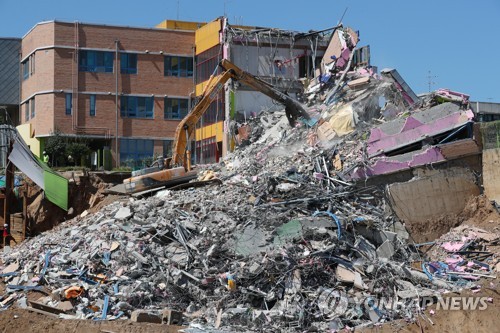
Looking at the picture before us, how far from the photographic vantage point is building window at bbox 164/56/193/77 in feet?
119

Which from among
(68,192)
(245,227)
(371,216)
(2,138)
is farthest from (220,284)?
(2,138)

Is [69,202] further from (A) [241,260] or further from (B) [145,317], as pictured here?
→ (B) [145,317]

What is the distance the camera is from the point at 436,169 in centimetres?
1836

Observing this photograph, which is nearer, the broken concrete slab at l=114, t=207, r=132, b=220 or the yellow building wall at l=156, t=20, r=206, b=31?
the broken concrete slab at l=114, t=207, r=132, b=220

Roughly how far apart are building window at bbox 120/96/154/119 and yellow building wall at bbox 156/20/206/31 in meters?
4.85

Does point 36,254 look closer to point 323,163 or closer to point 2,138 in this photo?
point 323,163

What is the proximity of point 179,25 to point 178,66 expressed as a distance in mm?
3570

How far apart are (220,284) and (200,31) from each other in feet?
76.5

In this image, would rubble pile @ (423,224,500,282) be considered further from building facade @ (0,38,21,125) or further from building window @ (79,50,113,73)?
building facade @ (0,38,21,125)

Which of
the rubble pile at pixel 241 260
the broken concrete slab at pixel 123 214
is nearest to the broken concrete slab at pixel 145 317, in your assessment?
the rubble pile at pixel 241 260

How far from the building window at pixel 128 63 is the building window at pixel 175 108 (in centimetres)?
234

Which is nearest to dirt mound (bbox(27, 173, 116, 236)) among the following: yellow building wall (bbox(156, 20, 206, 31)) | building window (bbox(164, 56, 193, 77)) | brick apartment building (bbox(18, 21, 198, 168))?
brick apartment building (bbox(18, 21, 198, 168))

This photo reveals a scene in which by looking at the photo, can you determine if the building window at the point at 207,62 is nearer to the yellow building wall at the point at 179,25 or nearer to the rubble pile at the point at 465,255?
the yellow building wall at the point at 179,25

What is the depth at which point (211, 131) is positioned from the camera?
32.6 m
